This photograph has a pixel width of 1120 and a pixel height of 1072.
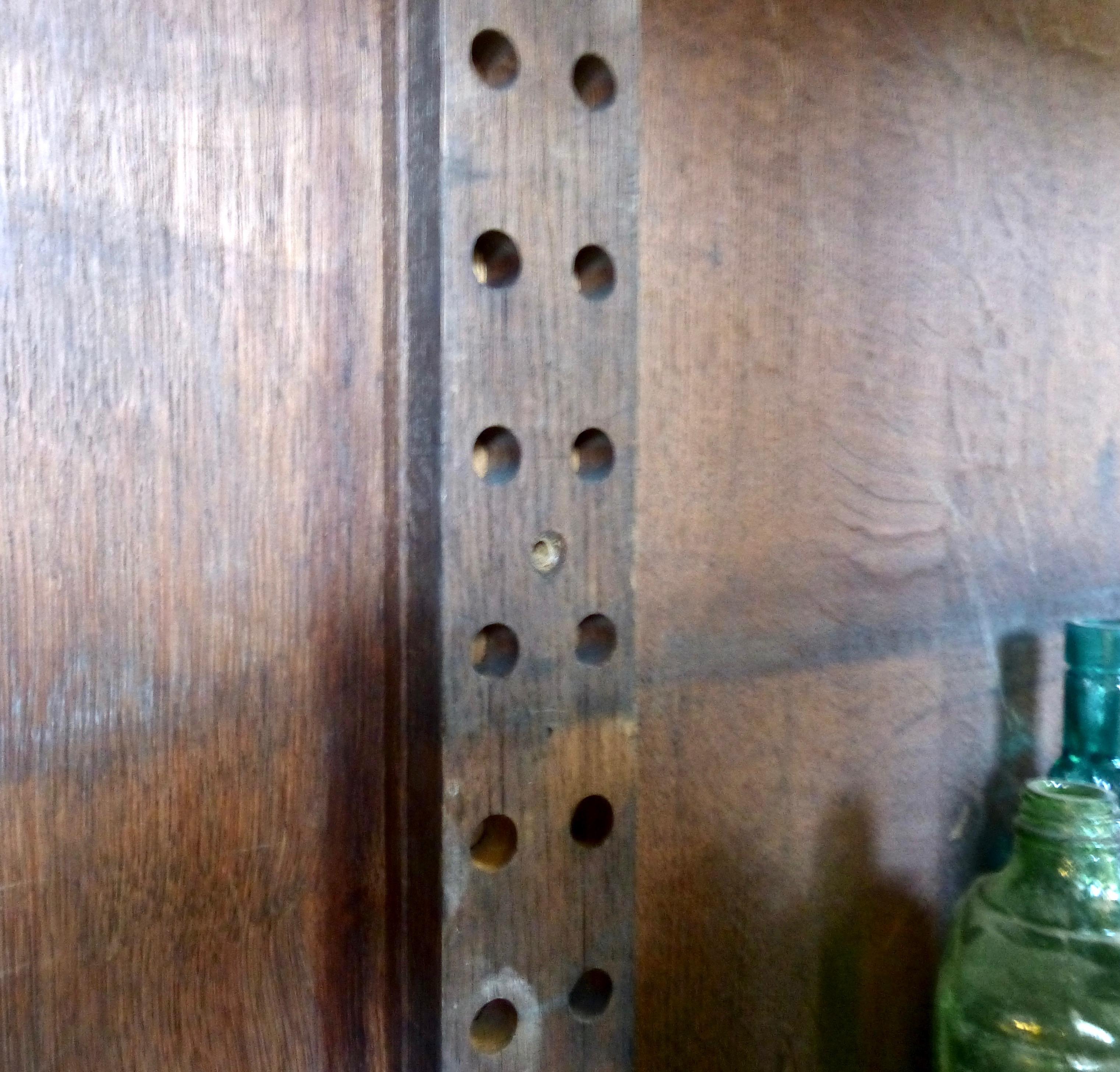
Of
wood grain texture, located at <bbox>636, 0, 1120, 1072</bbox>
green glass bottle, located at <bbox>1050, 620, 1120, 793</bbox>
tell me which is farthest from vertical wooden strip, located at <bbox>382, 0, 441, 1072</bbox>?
green glass bottle, located at <bbox>1050, 620, 1120, 793</bbox>

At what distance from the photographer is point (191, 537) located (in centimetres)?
43

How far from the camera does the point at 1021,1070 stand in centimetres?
52

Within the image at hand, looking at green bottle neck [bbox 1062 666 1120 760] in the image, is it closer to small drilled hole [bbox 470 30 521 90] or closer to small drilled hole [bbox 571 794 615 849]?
small drilled hole [bbox 571 794 615 849]

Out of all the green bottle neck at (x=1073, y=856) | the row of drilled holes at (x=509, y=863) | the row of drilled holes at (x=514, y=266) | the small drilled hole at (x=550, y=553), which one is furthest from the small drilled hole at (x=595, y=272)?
the green bottle neck at (x=1073, y=856)

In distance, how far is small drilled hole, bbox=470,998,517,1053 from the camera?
448 mm

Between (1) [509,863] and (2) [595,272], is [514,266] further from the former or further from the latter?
(1) [509,863]

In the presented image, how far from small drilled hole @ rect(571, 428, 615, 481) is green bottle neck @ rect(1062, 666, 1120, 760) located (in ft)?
1.16

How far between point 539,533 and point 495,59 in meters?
0.20

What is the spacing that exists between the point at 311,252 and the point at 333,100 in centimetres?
7

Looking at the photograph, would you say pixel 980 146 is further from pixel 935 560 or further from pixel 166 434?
pixel 166 434

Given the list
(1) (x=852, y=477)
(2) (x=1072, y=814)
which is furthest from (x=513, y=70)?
(2) (x=1072, y=814)

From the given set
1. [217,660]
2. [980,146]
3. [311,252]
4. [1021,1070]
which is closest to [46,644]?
[217,660]

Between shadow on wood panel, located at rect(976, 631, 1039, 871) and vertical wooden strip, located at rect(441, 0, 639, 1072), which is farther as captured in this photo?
shadow on wood panel, located at rect(976, 631, 1039, 871)

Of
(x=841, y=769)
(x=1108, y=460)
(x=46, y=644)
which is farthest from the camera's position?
(x=1108, y=460)
